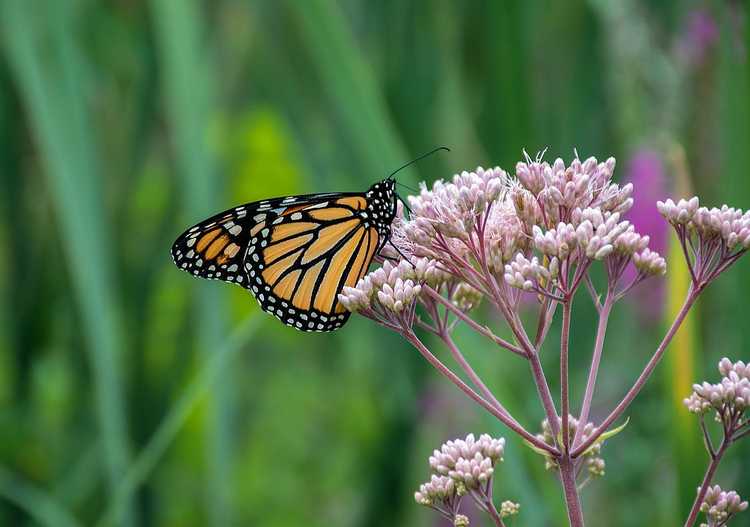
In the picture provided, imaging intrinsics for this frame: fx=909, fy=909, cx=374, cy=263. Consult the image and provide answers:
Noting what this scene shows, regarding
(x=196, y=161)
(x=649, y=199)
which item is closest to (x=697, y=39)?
(x=649, y=199)

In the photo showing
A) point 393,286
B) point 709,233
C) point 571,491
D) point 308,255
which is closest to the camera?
point 571,491

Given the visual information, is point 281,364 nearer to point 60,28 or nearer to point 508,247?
point 60,28

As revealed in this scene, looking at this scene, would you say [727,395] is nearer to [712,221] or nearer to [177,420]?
[712,221]

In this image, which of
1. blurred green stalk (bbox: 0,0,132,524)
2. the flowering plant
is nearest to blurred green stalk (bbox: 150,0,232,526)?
blurred green stalk (bbox: 0,0,132,524)

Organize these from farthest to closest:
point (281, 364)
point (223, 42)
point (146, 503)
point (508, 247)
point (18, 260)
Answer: point (281, 364), point (223, 42), point (18, 260), point (146, 503), point (508, 247)

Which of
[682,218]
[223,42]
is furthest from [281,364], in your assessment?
[682,218]

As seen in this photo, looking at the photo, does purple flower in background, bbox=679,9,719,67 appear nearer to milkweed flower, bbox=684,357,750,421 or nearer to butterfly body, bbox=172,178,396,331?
butterfly body, bbox=172,178,396,331
